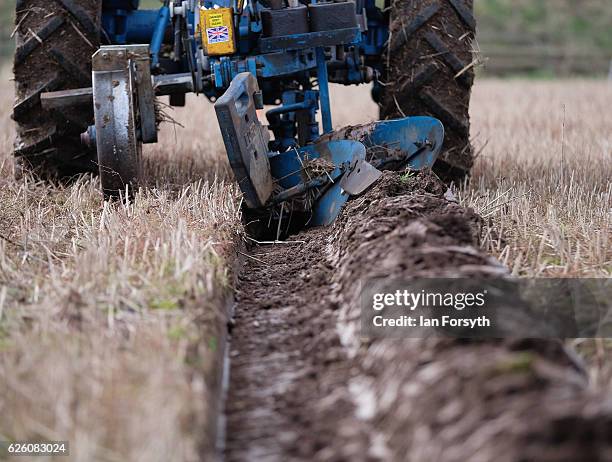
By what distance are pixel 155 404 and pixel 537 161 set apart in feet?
15.2

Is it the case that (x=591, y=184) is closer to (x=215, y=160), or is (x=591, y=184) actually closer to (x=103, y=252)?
(x=215, y=160)

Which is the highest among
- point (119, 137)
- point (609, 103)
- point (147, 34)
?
point (147, 34)

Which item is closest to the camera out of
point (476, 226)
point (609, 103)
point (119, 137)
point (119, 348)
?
point (119, 348)

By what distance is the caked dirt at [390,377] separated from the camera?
1.92 metres

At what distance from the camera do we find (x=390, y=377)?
2.38m

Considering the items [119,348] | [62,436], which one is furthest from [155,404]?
[119,348]

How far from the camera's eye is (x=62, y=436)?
216cm

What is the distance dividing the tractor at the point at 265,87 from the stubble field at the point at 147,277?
24 centimetres

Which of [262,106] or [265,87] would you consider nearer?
[262,106]

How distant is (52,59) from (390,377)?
10.8 ft

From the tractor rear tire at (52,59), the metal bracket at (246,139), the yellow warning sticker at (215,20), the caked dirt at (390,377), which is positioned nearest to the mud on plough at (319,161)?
the metal bracket at (246,139)

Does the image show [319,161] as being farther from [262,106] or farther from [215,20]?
[215,20]

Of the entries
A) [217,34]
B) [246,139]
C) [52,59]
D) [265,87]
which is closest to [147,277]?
[246,139]

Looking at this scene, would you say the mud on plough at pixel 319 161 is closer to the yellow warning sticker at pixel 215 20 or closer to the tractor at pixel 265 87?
the tractor at pixel 265 87
